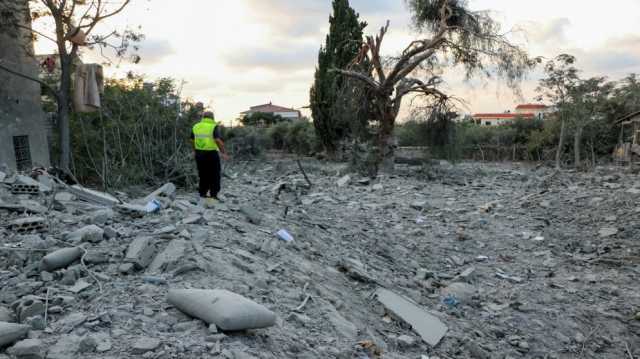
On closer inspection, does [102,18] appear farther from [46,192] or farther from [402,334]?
[402,334]

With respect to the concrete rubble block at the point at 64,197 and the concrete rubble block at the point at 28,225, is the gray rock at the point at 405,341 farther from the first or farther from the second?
the concrete rubble block at the point at 64,197

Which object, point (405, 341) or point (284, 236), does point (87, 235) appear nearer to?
A: point (284, 236)

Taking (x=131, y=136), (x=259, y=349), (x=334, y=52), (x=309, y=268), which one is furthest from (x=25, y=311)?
(x=334, y=52)


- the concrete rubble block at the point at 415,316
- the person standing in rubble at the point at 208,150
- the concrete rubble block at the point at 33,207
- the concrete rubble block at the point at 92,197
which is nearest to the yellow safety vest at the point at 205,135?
the person standing in rubble at the point at 208,150

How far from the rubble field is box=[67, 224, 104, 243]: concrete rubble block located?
17mm

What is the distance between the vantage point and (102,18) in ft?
32.6

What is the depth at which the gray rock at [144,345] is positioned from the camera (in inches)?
92.2

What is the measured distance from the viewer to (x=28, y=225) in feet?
14.3

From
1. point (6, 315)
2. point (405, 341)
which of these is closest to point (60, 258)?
point (6, 315)

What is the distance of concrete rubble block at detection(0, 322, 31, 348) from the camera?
2287 millimetres

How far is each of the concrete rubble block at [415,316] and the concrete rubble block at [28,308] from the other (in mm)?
2760

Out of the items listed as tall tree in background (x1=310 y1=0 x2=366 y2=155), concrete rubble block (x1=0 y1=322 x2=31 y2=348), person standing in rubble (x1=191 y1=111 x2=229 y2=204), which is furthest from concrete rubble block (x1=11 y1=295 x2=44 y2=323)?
tall tree in background (x1=310 y1=0 x2=366 y2=155)

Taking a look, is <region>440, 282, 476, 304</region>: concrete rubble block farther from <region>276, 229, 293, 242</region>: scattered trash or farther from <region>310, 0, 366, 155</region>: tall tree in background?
<region>310, 0, 366, 155</region>: tall tree in background

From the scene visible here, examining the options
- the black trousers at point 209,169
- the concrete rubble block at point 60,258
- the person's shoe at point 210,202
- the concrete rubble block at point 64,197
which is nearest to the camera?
the concrete rubble block at point 60,258
